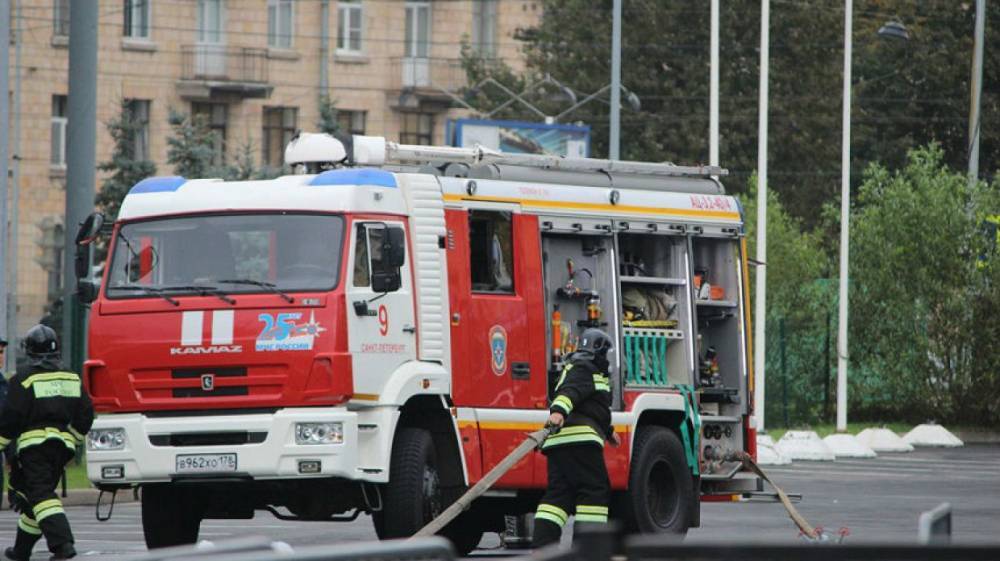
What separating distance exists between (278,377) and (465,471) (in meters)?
1.67

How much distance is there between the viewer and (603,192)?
18.2 metres

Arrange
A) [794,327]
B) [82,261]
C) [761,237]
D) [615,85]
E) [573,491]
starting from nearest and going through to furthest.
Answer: [573,491]
[82,261]
[761,237]
[615,85]
[794,327]

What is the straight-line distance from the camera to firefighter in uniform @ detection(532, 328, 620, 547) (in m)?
14.8

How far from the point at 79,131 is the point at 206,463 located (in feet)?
34.5

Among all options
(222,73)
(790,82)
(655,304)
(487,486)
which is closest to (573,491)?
(487,486)

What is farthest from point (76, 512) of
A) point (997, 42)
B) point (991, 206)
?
point (997, 42)

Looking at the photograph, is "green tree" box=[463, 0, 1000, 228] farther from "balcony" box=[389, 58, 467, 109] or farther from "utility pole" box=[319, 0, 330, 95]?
"utility pole" box=[319, 0, 330, 95]

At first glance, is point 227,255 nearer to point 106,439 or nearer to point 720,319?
point 106,439

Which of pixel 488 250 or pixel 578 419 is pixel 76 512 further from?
pixel 578 419

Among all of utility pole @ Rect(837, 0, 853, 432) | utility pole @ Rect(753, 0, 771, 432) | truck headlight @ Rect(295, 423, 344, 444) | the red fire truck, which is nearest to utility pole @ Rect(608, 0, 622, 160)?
utility pole @ Rect(753, 0, 771, 432)

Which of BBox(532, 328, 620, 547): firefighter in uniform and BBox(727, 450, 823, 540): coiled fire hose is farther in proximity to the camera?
BBox(727, 450, 823, 540): coiled fire hose

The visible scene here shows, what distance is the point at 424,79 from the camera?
A: 70.1 meters

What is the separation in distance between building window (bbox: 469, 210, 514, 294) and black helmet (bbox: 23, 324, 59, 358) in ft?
10.2

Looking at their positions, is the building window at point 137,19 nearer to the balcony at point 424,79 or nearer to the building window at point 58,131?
the building window at point 58,131
